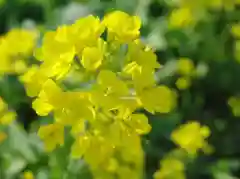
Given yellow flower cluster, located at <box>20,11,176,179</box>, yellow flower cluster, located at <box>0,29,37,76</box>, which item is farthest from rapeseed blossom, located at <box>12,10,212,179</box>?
yellow flower cluster, located at <box>0,29,37,76</box>

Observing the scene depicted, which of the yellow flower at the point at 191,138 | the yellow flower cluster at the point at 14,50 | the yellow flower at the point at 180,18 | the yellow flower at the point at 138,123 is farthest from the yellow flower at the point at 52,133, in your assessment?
the yellow flower at the point at 180,18

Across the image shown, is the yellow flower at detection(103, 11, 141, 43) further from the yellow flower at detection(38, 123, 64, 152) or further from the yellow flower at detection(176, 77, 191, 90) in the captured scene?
the yellow flower at detection(176, 77, 191, 90)

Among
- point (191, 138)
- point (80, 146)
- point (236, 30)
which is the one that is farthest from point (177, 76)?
point (80, 146)

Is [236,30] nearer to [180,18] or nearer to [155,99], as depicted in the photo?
[180,18]

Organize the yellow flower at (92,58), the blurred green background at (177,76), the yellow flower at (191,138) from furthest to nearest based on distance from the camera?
the blurred green background at (177,76), the yellow flower at (191,138), the yellow flower at (92,58)

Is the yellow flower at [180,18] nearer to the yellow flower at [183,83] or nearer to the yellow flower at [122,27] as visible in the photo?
the yellow flower at [183,83]

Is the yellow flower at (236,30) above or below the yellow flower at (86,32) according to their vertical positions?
below

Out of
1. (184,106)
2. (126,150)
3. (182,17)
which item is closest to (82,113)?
(126,150)
